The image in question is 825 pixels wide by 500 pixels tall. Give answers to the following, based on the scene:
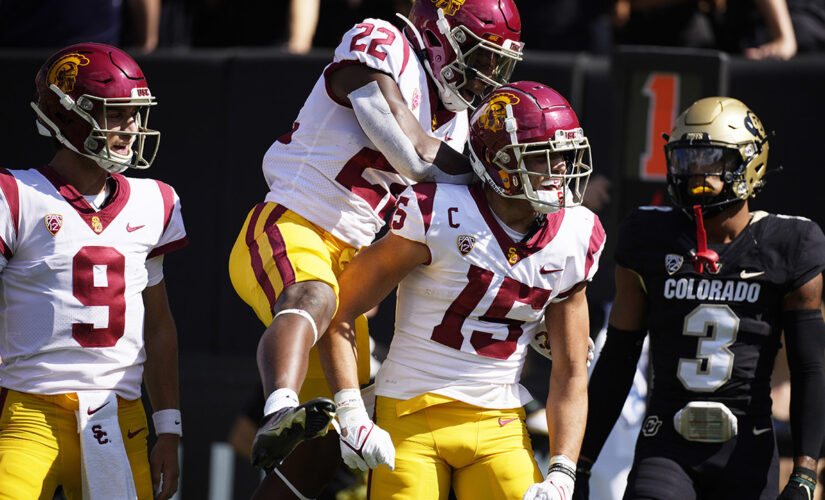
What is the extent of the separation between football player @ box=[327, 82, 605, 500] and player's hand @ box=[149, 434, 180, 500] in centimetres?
69

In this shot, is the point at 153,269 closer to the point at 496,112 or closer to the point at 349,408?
the point at 349,408

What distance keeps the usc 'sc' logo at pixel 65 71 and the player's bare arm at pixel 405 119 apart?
2.55ft

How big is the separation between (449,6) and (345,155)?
1.85 ft

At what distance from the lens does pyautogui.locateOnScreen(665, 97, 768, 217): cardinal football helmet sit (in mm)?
3963

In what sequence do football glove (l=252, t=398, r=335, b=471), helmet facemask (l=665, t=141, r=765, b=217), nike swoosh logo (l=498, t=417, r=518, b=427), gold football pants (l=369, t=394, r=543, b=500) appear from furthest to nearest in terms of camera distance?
1. helmet facemask (l=665, t=141, r=765, b=217)
2. nike swoosh logo (l=498, t=417, r=518, b=427)
3. gold football pants (l=369, t=394, r=543, b=500)
4. football glove (l=252, t=398, r=335, b=471)

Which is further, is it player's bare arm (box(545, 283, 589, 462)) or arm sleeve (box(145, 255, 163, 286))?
arm sleeve (box(145, 255, 163, 286))

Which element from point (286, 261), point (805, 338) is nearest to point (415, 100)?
point (286, 261)

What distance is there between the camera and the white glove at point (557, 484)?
331 cm

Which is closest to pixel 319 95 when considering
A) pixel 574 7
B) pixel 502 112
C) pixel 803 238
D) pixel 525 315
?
pixel 502 112

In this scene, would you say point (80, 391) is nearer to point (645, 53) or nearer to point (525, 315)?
point (525, 315)

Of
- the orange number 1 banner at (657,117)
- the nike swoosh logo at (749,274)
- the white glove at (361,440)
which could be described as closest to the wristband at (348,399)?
the white glove at (361,440)

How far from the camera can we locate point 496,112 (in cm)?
354

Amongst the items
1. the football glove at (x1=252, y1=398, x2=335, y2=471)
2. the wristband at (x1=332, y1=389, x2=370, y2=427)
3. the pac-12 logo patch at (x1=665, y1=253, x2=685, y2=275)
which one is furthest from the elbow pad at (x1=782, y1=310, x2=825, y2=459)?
the football glove at (x1=252, y1=398, x2=335, y2=471)

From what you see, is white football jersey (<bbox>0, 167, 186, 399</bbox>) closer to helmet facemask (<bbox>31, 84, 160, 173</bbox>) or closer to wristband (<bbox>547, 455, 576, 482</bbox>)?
helmet facemask (<bbox>31, 84, 160, 173</bbox>)
